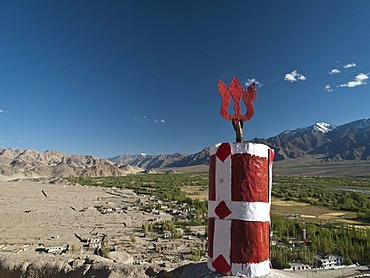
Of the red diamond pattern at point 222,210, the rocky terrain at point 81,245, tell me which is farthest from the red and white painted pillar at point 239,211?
the rocky terrain at point 81,245

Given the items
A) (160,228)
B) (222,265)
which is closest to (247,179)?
(222,265)

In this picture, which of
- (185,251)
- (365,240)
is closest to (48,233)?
(185,251)

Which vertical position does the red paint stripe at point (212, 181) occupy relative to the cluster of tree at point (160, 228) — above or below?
above

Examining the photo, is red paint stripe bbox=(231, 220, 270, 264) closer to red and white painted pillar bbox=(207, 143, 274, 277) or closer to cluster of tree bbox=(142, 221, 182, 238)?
red and white painted pillar bbox=(207, 143, 274, 277)

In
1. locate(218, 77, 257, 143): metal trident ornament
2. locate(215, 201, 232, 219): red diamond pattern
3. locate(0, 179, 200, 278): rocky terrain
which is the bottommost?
locate(0, 179, 200, 278): rocky terrain

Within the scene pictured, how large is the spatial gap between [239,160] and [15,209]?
35647 mm

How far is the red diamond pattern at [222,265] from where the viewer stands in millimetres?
3451

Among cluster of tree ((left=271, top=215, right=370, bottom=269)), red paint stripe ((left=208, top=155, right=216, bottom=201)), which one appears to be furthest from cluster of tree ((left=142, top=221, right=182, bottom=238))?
red paint stripe ((left=208, top=155, right=216, bottom=201))

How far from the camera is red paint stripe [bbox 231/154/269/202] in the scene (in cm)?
345

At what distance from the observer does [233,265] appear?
3.43 meters

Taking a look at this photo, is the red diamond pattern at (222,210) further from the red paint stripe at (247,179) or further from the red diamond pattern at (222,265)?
the red diamond pattern at (222,265)

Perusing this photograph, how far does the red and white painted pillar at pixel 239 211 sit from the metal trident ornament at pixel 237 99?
13.3 inches

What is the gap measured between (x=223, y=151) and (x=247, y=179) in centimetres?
40

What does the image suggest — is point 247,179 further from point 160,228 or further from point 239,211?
point 160,228
